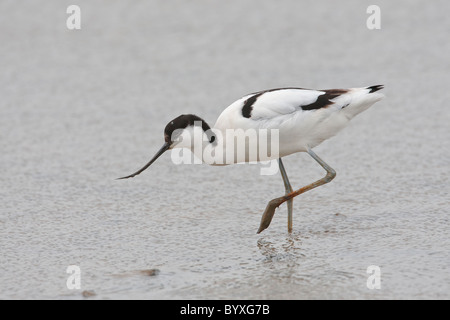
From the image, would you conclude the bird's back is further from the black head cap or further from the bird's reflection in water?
the bird's reflection in water

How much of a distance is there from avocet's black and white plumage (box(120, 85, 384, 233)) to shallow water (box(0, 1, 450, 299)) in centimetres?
43

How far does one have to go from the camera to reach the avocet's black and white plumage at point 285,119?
520 cm

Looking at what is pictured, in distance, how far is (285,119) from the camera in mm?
5211

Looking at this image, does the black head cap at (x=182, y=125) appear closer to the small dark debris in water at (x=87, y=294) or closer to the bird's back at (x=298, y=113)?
the bird's back at (x=298, y=113)

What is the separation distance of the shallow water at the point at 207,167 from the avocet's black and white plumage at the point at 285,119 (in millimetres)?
432

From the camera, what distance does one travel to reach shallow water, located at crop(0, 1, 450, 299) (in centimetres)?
451

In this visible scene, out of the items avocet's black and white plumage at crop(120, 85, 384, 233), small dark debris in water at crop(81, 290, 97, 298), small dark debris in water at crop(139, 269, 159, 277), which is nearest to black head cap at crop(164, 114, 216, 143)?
avocet's black and white plumage at crop(120, 85, 384, 233)

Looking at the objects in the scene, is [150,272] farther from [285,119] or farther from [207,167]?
[207,167]

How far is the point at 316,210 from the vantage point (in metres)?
5.61

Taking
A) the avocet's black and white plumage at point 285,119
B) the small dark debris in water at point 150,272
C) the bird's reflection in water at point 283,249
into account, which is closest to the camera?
the small dark debris in water at point 150,272

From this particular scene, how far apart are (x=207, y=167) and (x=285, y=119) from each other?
1.52m

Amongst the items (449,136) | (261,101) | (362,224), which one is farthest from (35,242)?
(449,136)

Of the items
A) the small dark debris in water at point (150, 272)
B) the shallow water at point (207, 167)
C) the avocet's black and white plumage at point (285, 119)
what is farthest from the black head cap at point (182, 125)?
the small dark debris in water at point (150, 272)

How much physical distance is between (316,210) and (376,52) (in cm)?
429
